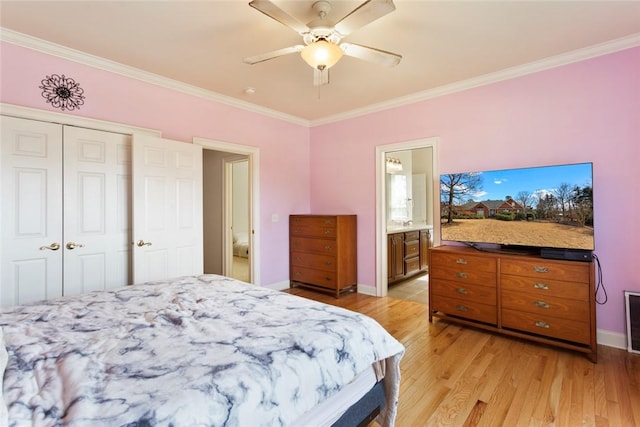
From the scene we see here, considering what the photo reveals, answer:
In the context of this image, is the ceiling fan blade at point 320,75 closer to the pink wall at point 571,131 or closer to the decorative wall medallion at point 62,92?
the pink wall at point 571,131

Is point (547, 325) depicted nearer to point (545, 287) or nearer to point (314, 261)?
point (545, 287)

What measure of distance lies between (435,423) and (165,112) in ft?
11.8

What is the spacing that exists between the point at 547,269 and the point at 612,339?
33.2 inches

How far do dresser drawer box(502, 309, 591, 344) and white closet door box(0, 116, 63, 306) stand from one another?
3.90m

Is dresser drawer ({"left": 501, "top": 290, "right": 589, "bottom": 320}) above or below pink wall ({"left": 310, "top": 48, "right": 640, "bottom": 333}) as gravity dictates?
below

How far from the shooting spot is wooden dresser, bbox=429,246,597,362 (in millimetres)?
2377

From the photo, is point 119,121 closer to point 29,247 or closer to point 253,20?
point 29,247

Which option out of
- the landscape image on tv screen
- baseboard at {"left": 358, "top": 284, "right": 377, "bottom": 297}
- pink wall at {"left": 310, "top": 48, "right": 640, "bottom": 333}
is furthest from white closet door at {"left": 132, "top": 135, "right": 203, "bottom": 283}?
the landscape image on tv screen

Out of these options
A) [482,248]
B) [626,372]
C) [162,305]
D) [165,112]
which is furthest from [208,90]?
[626,372]

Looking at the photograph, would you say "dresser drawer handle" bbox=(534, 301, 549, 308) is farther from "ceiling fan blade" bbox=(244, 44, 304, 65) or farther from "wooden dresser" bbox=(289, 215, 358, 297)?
"ceiling fan blade" bbox=(244, 44, 304, 65)

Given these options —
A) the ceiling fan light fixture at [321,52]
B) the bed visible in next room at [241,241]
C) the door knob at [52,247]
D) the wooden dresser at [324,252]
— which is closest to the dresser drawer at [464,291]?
the wooden dresser at [324,252]

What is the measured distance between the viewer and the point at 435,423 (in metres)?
1.71

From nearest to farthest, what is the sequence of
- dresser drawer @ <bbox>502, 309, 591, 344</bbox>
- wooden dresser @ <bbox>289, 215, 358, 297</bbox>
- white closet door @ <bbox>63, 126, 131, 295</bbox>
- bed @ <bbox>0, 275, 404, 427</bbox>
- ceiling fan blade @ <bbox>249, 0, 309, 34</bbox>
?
bed @ <bbox>0, 275, 404, 427</bbox> < ceiling fan blade @ <bbox>249, 0, 309, 34</bbox> < dresser drawer @ <bbox>502, 309, 591, 344</bbox> < white closet door @ <bbox>63, 126, 131, 295</bbox> < wooden dresser @ <bbox>289, 215, 358, 297</bbox>

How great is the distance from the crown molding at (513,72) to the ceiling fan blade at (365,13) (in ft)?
6.29
